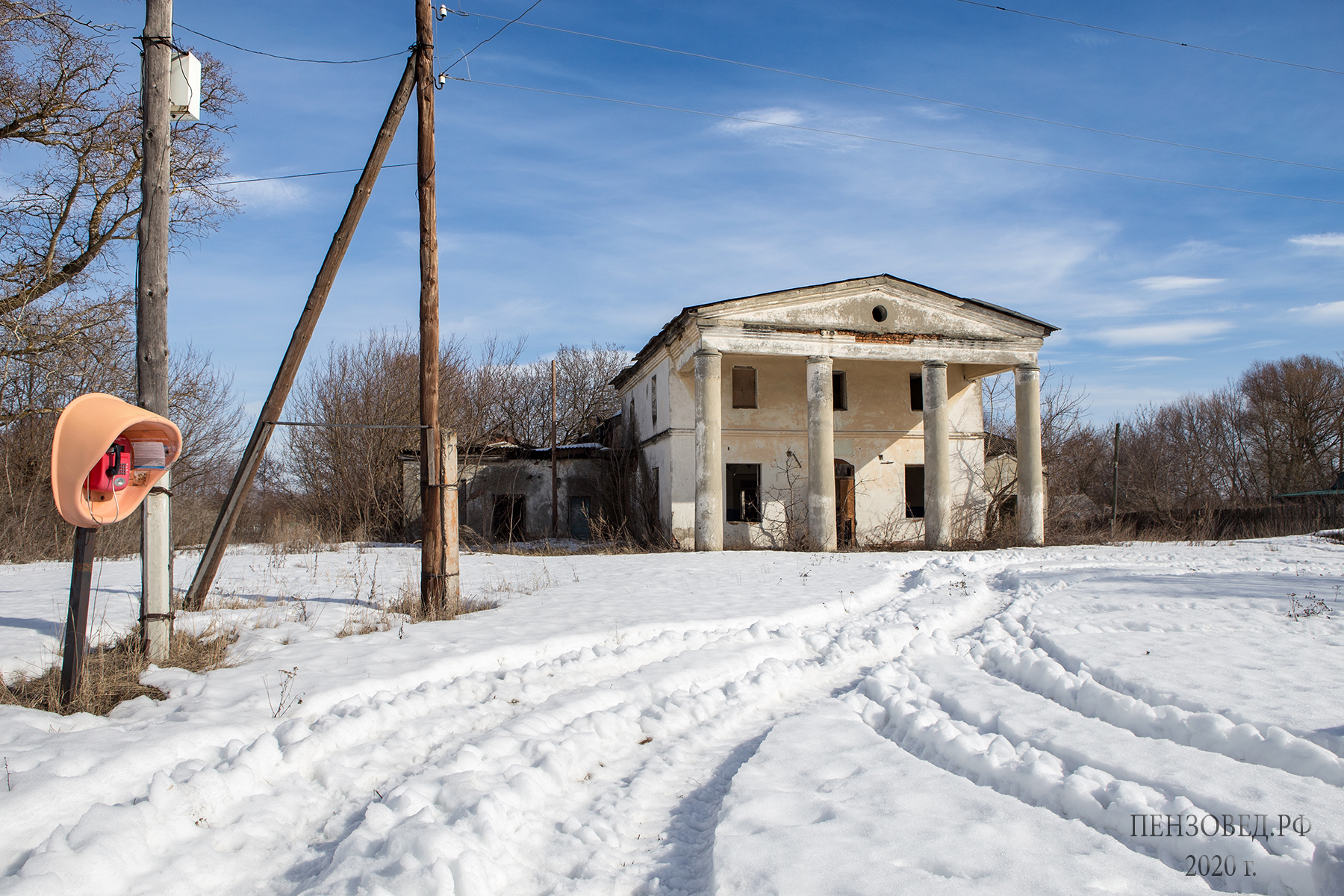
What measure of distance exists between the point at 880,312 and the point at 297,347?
1557 cm

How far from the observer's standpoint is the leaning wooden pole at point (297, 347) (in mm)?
8195

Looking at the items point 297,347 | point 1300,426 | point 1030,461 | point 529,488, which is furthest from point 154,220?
point 1300,426

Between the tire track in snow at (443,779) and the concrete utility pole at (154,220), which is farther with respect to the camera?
the concrete utility pole at (154,220)

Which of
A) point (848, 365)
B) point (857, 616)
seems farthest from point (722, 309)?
point (857, 616)

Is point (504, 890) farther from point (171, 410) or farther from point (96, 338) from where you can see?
point (171, 410)

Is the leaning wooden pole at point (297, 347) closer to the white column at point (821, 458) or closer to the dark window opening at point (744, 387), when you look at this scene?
the white column at point (821, 458)

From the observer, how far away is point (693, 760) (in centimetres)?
456

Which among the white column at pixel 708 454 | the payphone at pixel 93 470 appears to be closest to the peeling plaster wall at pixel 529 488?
the white column at pixel 708 454

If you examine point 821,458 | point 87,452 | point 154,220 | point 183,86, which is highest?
point 183,86

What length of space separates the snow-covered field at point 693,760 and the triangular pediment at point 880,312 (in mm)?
12319

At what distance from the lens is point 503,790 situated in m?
3.74

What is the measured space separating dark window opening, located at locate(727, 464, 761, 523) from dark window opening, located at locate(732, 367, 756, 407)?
1.82 m

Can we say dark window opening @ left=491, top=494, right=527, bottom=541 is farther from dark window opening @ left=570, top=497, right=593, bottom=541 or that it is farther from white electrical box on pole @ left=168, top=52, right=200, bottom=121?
white electrical box on pole @ left=168, top=52, right=200, bottom=121

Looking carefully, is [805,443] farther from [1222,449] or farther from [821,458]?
[1222,449]
